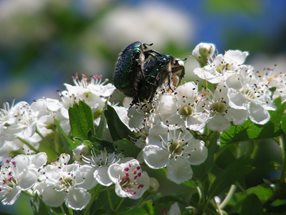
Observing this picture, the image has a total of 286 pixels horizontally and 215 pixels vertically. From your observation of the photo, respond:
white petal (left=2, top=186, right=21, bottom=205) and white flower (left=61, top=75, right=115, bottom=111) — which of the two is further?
white flower (left=61, top=75, right=115, bottom=111)

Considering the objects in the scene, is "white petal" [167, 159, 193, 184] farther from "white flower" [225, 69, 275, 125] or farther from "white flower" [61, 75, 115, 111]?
"white flower" [61, 75, 115, 111]

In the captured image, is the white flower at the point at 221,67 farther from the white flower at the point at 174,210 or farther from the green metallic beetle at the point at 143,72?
the white flower at the point at 174,210

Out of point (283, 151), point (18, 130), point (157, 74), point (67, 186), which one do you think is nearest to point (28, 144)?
point (18, 130)

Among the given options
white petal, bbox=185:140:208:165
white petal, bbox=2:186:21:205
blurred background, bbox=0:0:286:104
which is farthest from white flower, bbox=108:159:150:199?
blurred background, bbox=0:0:286:104

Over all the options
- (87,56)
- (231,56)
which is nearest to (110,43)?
(87,56)

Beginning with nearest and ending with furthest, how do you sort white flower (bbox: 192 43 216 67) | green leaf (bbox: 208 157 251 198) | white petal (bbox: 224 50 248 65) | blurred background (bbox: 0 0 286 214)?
green leaf (bbox: 208 157 251 198) < white petal (bbox: 224 50 248 65) < white flower (bbox: 192 43 216 67) < blurred background (bbox: 0 0 286 214)

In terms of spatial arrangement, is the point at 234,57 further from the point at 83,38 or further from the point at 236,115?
the point at 83,38

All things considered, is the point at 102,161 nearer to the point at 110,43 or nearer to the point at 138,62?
the point at 138,62
